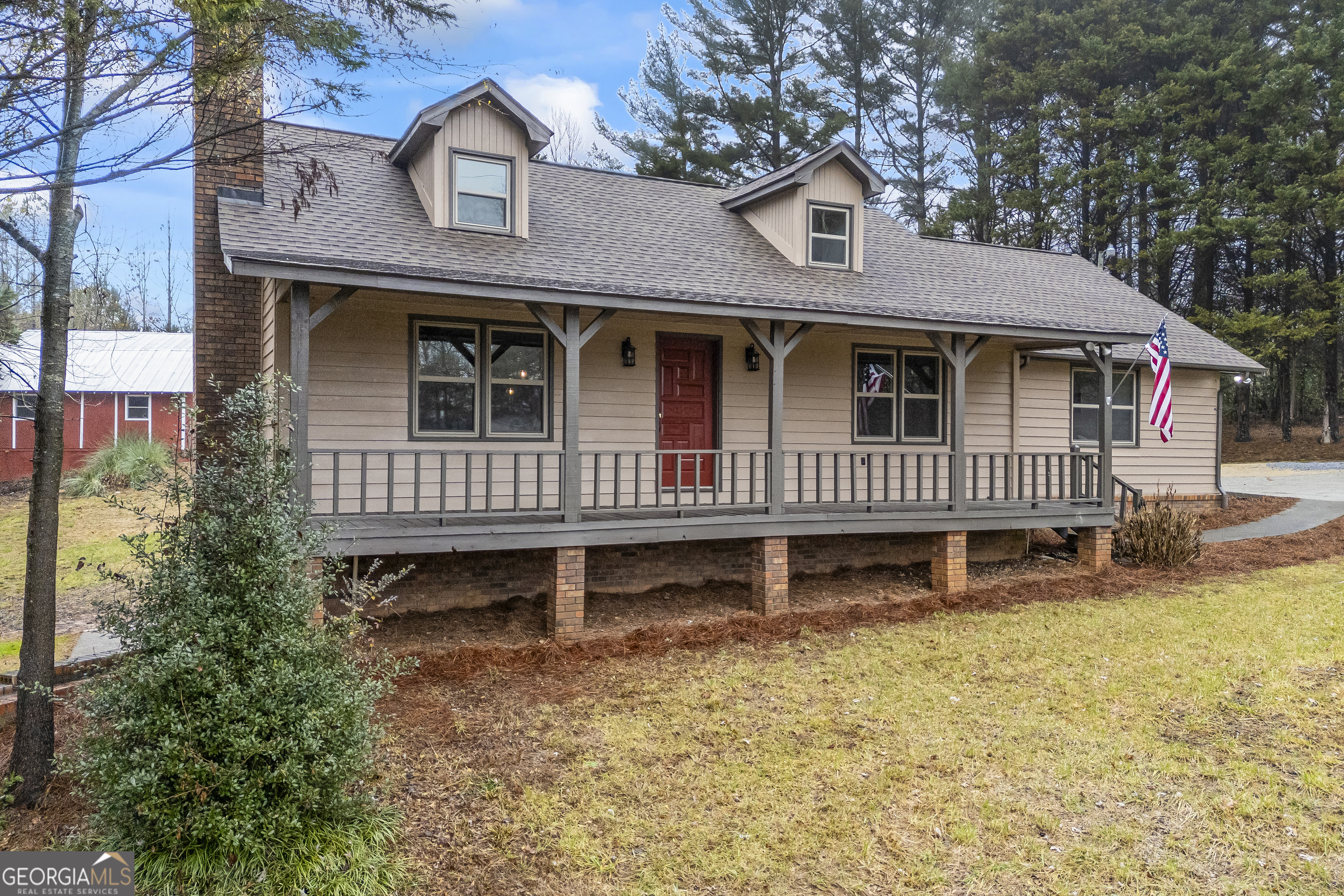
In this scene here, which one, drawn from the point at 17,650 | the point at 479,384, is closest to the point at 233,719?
the point at 479,384

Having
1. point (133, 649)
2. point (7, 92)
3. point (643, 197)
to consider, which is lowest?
point (133, 649)

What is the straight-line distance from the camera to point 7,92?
12.4ft

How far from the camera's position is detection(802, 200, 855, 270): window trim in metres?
10.7

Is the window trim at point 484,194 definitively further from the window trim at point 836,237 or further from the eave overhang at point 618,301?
the window trim at point 836,237

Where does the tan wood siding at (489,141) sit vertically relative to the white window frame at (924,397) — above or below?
above

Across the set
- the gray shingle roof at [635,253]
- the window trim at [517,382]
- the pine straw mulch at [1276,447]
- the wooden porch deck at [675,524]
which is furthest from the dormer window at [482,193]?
the pine straw mulch at [1276,447]

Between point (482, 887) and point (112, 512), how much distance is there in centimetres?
1439

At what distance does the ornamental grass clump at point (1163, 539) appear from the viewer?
11094mm

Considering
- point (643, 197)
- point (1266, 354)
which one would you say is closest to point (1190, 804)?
point (643, 197)

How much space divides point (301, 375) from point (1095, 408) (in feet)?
41.9

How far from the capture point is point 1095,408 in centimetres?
1380

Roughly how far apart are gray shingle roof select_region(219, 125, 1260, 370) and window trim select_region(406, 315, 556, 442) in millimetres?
831

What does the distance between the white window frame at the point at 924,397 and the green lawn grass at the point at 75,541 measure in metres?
10.4

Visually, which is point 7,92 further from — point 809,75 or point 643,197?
point 809,75
